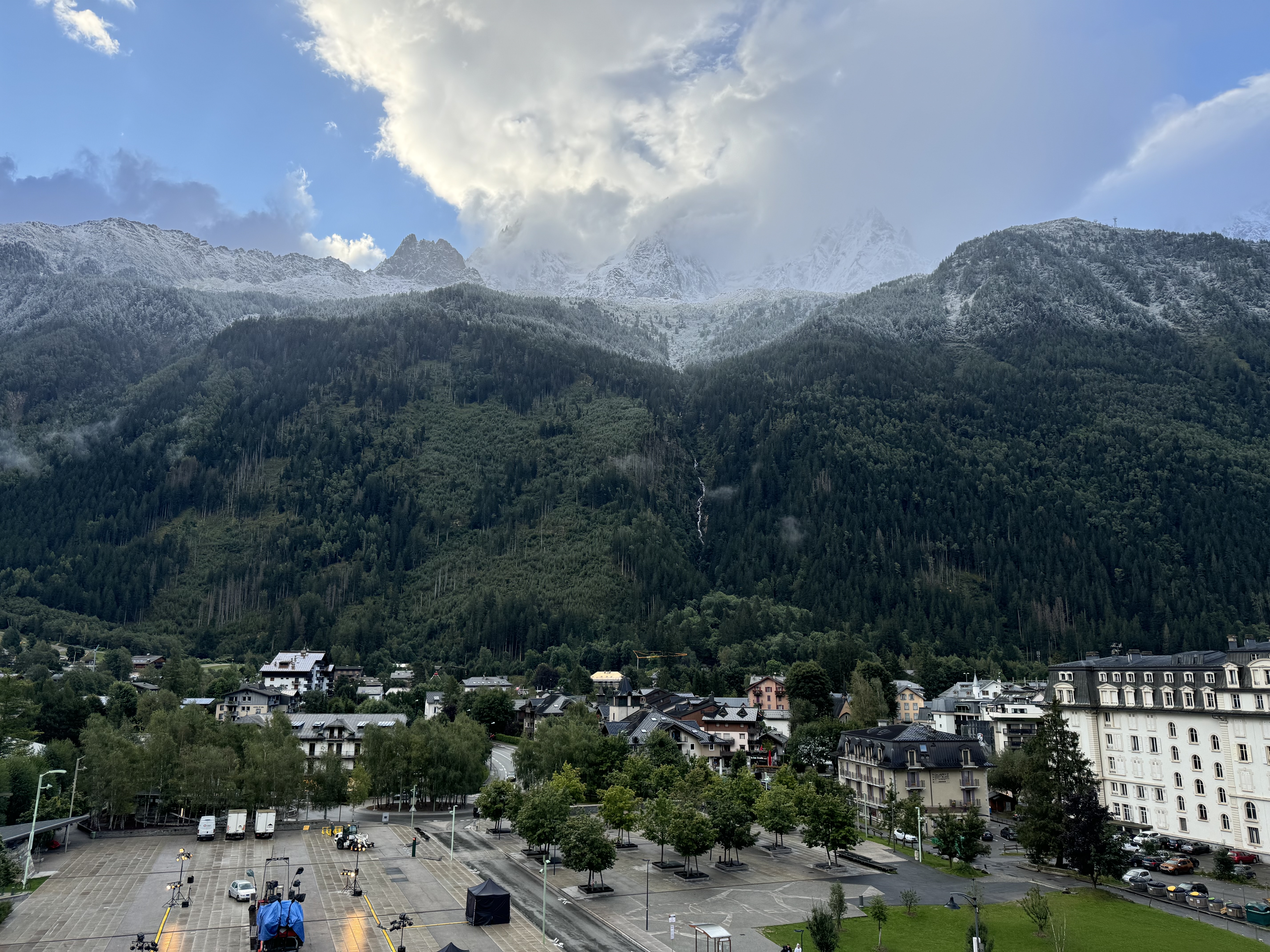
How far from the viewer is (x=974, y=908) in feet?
168

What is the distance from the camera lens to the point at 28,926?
45656 millimetres

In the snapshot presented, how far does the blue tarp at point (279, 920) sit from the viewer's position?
4169 centimetres

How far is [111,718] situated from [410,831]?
5209cm

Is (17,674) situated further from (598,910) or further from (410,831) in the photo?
(598,910)

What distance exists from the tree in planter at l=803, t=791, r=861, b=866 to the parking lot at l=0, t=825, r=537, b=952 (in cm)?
2502

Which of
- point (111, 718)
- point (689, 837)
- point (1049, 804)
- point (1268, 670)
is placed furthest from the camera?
point (111, 718)

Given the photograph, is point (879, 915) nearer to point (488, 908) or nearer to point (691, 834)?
point (691, 834)

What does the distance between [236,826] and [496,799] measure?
22.3 metres

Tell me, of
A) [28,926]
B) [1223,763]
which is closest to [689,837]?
[28,926]

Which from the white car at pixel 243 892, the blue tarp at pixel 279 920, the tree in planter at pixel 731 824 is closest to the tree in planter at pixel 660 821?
the tree in planter at pixel 731 824

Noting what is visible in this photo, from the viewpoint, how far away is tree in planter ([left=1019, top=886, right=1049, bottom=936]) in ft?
155

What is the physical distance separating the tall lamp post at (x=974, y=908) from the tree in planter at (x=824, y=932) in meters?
7.40

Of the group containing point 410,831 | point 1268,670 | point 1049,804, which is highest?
point 1268,670

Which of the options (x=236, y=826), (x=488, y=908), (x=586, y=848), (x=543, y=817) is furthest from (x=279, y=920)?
(x=236, y=826)
